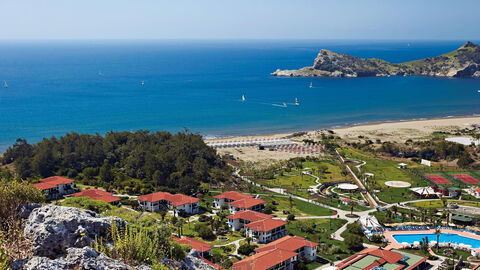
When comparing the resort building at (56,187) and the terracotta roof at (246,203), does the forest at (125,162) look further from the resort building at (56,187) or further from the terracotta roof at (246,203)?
the terracotta roof at (246,203)

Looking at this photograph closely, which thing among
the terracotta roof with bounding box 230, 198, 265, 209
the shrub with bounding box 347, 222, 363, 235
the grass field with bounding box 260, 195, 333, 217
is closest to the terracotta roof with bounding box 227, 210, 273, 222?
the terracotta roof with bounding box 230, 198, 265, 209

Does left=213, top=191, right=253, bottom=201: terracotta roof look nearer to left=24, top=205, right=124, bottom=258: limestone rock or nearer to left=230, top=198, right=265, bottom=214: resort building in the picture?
left=230, top=198, right=265, bottom=214: resort building

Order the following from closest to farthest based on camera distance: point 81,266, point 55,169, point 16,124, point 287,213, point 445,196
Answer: point 81,266 < point 287,213 < point 445,196 < point 55,169 < point 16,124

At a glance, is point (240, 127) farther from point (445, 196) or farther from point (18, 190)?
point (18, 190)

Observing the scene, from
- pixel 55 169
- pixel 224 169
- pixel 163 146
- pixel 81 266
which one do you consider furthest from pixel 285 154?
pixel 81 266

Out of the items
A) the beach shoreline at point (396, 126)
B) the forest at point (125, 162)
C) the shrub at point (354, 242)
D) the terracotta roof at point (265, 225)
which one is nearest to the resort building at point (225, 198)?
the forest at point (125, 162)

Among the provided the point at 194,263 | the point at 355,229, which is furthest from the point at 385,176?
the point at 194,263
